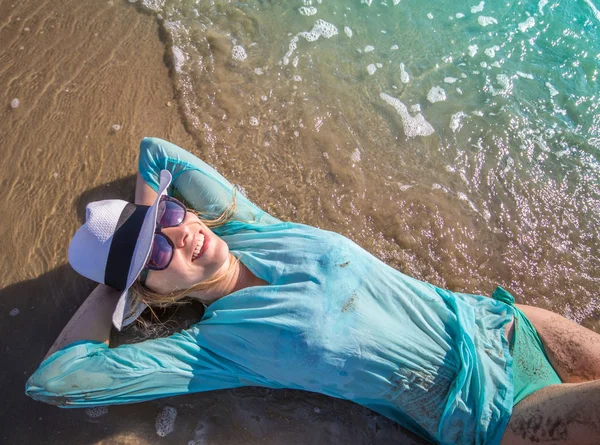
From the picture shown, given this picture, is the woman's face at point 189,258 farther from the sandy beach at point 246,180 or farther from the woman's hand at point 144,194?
the sandy beach at point 246,180

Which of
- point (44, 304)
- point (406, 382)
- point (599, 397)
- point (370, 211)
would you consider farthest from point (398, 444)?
point (44, 304)

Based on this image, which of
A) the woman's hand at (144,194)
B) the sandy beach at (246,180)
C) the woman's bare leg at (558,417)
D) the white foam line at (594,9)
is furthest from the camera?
the white foam line at (594,9)

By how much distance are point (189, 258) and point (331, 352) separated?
971 mm

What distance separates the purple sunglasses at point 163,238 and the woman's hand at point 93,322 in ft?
1.40

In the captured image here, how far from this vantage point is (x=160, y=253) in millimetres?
2533

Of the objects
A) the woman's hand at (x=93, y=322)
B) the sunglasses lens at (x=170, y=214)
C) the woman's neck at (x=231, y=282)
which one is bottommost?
the woman's hand at (x=93, y=322)

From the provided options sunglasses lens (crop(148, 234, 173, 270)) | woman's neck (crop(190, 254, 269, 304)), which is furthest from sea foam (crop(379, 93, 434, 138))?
sunglasses lens (crop(148, 234, 173, 270))

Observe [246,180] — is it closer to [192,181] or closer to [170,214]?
[192,181]

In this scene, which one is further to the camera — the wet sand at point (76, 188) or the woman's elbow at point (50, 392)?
the wet sand at point (76, 188)

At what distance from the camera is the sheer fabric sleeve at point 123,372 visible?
2.51 meters

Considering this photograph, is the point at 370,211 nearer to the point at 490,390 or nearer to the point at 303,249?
the point at 303,249

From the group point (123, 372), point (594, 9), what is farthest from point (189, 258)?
point (594, 9)

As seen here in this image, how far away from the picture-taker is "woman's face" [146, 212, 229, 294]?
2.60m

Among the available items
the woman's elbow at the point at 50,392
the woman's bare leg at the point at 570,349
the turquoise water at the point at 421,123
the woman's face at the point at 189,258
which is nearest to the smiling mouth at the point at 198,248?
the woman's face at the point at 189,258
